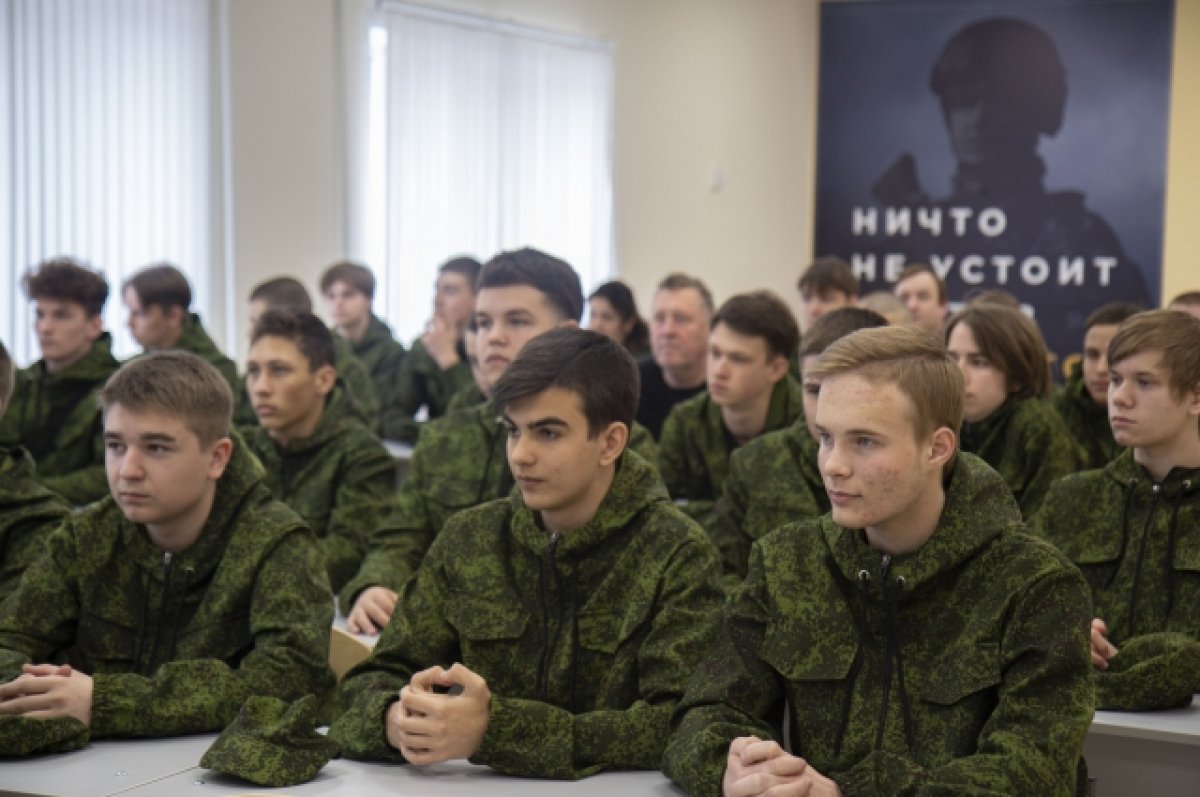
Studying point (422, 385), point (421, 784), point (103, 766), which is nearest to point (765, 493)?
point (421, 784)

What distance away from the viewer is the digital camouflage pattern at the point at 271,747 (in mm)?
2406

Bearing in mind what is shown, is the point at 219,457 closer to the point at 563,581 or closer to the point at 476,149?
the point at 563,581

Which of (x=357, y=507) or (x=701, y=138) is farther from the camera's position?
(x=701, y=138)

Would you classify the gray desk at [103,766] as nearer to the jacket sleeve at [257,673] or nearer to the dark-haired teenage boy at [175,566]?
the jacket sleeve at [257,673]

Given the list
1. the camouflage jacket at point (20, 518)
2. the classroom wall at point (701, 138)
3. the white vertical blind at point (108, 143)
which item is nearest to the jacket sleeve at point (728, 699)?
the camouflage jacket at point (20, 518)

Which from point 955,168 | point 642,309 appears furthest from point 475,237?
point 955,168

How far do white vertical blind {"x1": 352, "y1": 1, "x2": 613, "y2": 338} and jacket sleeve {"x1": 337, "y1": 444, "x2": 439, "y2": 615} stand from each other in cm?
442

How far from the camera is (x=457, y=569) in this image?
2.79 m

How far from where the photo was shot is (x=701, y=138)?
34.8 ft

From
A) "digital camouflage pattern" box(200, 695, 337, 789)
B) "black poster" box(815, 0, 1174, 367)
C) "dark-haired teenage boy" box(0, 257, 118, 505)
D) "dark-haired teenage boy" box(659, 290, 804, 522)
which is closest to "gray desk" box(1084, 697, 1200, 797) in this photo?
"digital camouflage pattern" box(200, 695, 337, 789)

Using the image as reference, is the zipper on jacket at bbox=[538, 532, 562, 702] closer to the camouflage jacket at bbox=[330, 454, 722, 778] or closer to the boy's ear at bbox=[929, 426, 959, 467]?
the camouflage jacket at bbox=[330, 454, 722, 778]

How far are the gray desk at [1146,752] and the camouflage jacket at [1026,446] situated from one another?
4.09 feet

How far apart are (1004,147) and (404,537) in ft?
26.7

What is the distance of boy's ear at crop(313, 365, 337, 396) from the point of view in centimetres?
453
